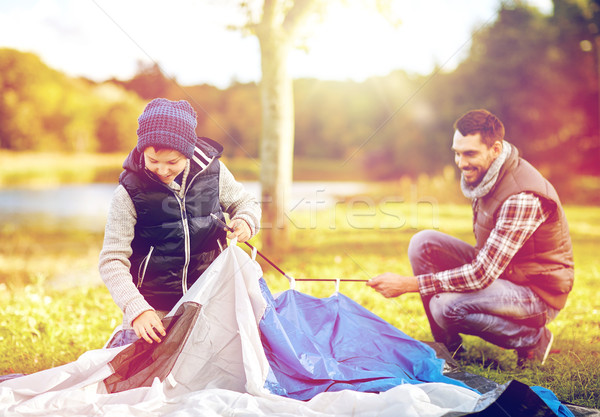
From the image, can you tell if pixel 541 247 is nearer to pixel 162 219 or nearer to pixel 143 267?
pixel 162 219

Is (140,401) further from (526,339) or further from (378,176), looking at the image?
(378,176)

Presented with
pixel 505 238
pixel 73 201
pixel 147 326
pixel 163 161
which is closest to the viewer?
pixel 147 326

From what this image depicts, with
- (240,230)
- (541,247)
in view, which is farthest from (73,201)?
(541,247)

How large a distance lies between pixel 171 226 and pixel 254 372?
0.91m

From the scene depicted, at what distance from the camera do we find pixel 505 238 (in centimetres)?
287

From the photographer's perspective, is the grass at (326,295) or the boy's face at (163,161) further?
the grass at (326,295)

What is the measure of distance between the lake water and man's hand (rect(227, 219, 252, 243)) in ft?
31.7

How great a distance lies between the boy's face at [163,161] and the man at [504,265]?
1.40 metres

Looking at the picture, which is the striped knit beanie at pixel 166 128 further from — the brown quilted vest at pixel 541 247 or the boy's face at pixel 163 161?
the brown quilted vest at pixel 541 247

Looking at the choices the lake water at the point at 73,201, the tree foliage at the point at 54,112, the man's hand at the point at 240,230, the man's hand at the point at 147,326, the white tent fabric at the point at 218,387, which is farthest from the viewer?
the tree foliage at the point at 54,112

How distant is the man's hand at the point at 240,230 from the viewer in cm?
268

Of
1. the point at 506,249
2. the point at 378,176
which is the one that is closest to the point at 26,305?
the point at 506,249

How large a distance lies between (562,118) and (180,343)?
16.6 meters

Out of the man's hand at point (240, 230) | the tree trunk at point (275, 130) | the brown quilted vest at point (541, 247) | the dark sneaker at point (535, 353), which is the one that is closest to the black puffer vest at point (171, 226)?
the man's hand at point (240, 230)
